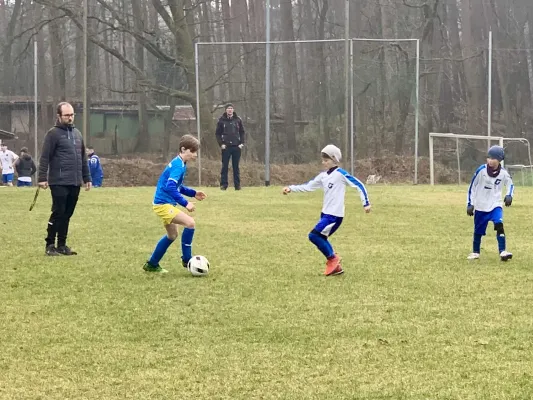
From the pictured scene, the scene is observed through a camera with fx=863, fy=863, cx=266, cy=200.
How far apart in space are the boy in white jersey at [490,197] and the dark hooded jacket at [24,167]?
1923 centimetres

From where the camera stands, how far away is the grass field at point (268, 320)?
16.2 ft

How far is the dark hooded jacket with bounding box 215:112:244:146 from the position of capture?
20422mm

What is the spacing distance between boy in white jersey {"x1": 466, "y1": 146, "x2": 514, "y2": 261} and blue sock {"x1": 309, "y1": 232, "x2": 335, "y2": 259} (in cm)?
194

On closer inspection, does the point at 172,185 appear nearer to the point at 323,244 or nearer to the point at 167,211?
the point at 167,211

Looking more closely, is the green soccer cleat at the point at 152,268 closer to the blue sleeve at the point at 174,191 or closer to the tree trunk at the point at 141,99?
the blue sleeve at the point at 174,191

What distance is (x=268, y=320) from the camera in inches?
261

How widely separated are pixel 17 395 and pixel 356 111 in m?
24.3

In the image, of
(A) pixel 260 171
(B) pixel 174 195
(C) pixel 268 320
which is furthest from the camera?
(A) pixel 260 171

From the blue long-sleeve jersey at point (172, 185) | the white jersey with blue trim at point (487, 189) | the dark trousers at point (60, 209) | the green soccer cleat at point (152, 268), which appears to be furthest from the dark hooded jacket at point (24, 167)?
the white jersey with blue trim at point (487, 189)

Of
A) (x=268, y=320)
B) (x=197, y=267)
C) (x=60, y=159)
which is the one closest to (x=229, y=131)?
(x=60, y=159)

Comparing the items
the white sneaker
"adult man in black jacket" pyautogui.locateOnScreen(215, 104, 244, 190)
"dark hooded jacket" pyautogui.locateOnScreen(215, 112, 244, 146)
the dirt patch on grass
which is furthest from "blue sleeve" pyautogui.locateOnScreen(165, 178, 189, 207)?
the dirt patch on grass

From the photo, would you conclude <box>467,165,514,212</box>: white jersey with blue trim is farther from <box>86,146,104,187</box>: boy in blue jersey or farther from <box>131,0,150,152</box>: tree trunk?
<box>131,0,150,152</box>: tree trunk

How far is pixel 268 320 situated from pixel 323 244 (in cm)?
243

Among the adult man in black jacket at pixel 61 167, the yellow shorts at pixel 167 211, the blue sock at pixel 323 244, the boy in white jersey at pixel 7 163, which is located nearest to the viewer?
the yellow shorts at pixel 167 211
